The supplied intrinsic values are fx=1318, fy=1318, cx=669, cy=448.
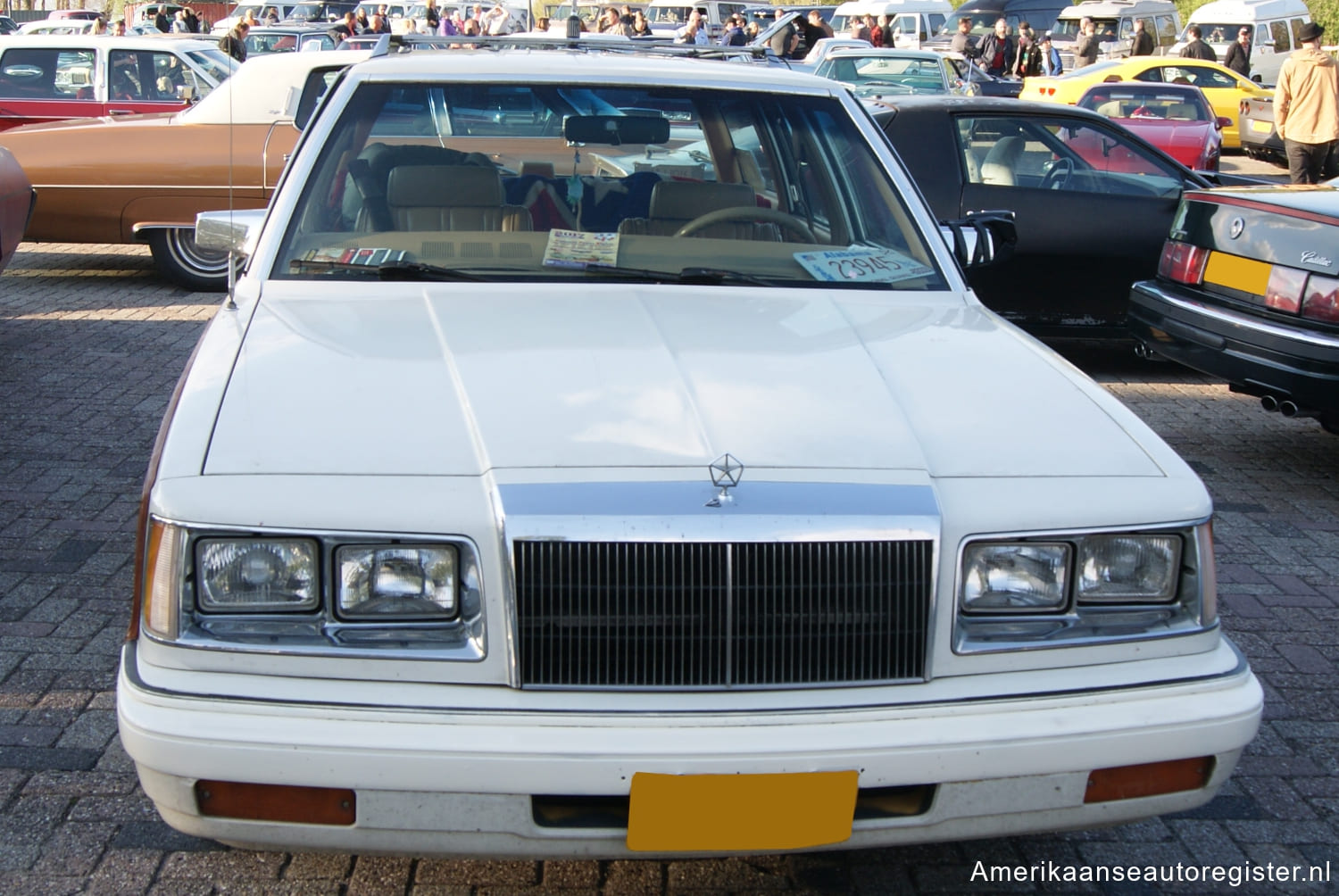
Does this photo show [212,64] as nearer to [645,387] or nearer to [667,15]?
[645,387]

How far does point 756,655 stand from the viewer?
224cm

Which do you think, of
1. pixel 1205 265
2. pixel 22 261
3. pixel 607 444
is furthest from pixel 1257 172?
pixel 607 444

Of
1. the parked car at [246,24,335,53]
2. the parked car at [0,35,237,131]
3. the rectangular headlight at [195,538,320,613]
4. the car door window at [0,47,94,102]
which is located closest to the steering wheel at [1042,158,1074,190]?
the rectangular headlight at [195,538,320,613]

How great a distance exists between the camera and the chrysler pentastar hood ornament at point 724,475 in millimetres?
2197

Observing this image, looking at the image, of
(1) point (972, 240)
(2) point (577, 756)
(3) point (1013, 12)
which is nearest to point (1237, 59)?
(3) point (1013, 12)

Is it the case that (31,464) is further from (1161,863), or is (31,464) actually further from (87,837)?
(1161,863)

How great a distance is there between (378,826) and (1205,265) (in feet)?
15.9

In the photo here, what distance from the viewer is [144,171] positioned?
839 cm

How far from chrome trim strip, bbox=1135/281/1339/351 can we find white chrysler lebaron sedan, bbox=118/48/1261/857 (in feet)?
9.35

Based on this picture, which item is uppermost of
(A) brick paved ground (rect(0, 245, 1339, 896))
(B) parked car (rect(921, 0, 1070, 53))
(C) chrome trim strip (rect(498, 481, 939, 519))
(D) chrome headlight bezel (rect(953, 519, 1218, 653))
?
(B) parked car (rect(921, 0, 1070, 53))

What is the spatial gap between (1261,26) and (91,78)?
23586mm

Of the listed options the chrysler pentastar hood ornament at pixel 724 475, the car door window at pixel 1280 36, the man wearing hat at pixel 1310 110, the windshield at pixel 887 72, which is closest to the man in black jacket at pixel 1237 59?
the car door window at pixel 1280 36

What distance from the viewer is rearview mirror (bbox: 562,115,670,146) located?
148 inches

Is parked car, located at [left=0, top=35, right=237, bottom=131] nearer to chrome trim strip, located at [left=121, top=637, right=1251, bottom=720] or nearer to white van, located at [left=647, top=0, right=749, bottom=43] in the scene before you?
chrome trim strip, located at [left=121, top=637, right=1251, bottom=720]
